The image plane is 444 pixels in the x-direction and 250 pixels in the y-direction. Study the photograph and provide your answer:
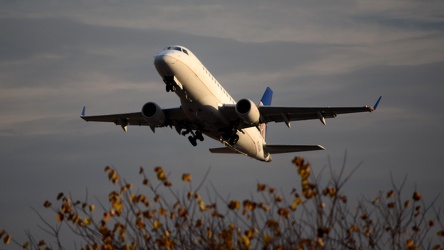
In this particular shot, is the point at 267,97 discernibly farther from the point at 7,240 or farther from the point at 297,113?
the point at 7,240

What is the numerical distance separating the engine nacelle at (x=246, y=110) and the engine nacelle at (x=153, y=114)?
5.15 meters

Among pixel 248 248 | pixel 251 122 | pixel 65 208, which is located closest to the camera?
pixel 248 248

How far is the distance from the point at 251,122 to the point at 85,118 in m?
14.8

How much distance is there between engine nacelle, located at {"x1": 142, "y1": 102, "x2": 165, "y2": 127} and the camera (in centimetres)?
4600

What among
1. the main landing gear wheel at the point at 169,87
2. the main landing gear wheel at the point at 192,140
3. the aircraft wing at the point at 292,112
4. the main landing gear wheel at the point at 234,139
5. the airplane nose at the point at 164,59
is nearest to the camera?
the airplane nose at the point at 164,59

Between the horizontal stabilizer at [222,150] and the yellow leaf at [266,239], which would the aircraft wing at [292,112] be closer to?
the horizontal stabilizer at [222,150]

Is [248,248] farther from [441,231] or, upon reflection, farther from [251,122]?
[251,122]

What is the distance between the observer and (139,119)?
52125 mm

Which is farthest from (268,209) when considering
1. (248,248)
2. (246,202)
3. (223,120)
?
(223,120)

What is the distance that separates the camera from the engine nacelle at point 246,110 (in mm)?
43719

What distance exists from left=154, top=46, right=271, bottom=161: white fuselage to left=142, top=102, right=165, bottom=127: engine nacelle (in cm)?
213

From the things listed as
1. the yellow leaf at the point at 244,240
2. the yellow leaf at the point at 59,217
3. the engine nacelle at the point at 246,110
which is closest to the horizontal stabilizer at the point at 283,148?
the engine nacelle at the point at 246,110

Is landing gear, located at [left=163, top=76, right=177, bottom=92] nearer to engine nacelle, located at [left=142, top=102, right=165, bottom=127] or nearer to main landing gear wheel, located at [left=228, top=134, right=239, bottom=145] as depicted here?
engine nacelle, located at [left=142, top=102, right=165, bottom=127]

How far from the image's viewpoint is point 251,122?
44312mm
